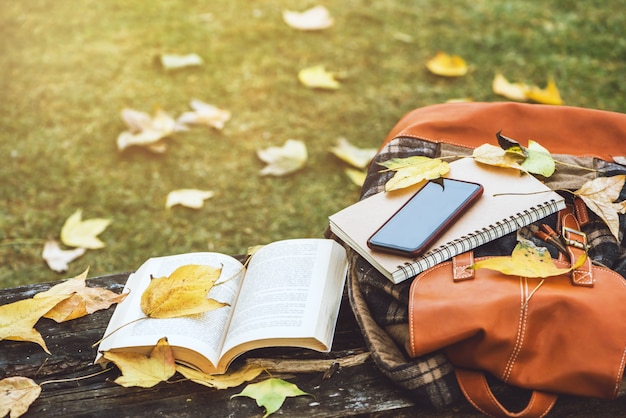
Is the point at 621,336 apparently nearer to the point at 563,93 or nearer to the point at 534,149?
the point at 534,149

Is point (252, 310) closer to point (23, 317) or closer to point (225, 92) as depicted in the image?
point (23, 317)

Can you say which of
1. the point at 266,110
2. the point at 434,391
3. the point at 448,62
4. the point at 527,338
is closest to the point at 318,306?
the point at 434,391

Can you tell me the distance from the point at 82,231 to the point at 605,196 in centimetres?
152

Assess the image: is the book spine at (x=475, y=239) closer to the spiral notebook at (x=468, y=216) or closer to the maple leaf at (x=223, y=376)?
the spiral notebook at (x=468, y=216)

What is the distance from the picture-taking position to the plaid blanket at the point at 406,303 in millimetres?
1145

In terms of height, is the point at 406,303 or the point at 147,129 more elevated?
the point at 406,303

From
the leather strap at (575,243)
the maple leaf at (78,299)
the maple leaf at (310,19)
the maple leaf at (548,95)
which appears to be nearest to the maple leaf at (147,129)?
the maple leaf at (310,19)

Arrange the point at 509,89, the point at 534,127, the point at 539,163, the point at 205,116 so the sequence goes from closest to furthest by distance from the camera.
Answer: the point at 539,163 < the point at 534,127 < the point at 205,116 < the point at 509,89

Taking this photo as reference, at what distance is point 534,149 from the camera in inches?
56.3

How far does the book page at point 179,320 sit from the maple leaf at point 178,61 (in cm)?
148

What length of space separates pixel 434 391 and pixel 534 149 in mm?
599

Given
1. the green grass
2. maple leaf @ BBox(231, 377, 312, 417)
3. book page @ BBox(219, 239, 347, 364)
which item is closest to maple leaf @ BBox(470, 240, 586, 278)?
book page @ BBox(219, 239, 347, 364)

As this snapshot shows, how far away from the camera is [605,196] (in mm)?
1326

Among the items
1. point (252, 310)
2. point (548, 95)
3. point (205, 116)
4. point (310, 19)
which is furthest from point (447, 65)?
point (252, 310)
